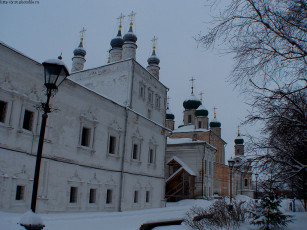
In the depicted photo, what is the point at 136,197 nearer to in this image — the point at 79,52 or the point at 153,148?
the point at 153,148

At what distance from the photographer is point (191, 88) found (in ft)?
146

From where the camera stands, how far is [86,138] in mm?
15305

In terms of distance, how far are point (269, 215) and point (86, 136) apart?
10.0 meters

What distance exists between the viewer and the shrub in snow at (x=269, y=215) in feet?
26.1

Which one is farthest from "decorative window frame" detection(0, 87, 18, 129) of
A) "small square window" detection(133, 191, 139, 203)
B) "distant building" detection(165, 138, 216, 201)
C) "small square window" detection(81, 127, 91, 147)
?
"distant building" detection(165, 138, 216, 201)

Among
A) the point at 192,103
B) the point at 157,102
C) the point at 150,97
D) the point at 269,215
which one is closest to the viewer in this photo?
the point at 269,215

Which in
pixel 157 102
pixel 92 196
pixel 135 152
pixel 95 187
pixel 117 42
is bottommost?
pixel 92 196

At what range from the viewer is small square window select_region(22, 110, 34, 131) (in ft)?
39.5

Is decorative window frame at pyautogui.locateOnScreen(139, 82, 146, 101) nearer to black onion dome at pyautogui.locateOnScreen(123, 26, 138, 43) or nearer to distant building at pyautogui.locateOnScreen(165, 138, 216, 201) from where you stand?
black onion dome at pyautogui.locateOnScreen(123, 26, 138, 43)

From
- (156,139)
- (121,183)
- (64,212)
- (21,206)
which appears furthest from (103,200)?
(156,139)

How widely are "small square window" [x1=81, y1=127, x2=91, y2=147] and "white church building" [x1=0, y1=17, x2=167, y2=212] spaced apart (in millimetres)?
53

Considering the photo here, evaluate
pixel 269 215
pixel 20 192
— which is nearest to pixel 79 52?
pixel 20 192

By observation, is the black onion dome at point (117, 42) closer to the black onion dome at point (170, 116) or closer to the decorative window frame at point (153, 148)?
the decorative window frame at point (153, 148)

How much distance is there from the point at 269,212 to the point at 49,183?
28.9ft
